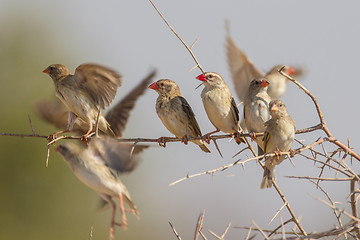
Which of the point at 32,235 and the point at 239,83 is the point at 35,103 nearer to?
the point at 239,83

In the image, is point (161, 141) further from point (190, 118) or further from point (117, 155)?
point (117, 155)

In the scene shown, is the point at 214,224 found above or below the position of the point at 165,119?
below

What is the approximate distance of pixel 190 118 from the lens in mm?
5711

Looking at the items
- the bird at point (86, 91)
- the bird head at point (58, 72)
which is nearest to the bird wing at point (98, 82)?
the bird at point (86, 91)

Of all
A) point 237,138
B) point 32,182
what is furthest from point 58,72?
point 32,182

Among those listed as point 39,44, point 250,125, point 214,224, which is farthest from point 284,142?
point 39,44

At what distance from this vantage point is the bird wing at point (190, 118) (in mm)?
5719

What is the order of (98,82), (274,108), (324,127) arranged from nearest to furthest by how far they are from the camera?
(324,127), (274,108), (98,82)

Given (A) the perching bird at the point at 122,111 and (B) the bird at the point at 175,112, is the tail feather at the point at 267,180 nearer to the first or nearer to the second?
(B) the bird at the point at 175,112

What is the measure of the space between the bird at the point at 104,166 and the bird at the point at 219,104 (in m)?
1.68

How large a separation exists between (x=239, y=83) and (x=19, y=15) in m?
16.8

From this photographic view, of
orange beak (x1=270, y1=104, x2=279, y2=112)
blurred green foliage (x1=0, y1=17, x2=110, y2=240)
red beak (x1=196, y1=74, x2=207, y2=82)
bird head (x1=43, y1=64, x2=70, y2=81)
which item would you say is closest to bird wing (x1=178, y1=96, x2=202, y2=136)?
red beak (x1=196, y1=74, x2=207, y2=82)

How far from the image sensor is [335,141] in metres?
4.00

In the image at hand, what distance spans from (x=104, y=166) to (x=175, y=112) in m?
1.86
